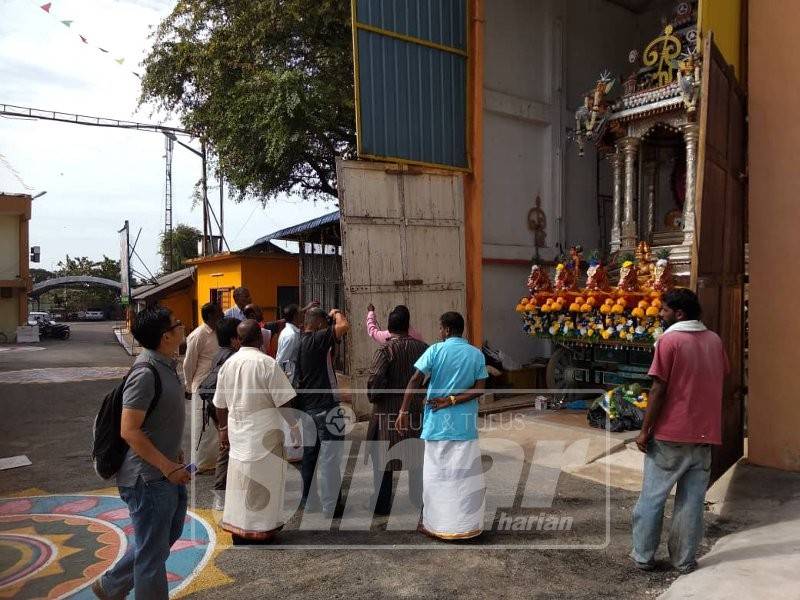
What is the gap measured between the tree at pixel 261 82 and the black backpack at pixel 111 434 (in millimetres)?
10029

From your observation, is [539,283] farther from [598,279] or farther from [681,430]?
[681,430]

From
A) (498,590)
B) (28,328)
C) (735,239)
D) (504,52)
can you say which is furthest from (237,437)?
(28,328)

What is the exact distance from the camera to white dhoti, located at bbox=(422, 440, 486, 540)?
4.36m

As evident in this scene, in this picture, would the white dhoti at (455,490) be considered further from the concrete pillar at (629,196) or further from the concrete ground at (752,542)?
the concrete pillar at (629,196)

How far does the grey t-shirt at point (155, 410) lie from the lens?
303 centimetres

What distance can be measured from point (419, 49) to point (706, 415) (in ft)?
22.0

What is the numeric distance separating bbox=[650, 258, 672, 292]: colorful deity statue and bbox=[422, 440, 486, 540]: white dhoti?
4.17 metres

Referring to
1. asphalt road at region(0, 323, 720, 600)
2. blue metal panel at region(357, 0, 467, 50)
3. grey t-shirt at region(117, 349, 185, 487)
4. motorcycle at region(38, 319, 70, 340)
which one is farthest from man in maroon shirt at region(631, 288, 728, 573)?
motorcycle at region(38, 319, 70, 340)

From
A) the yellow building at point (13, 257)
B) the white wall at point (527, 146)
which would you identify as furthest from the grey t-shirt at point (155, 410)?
the yellow building at point (13, 257)

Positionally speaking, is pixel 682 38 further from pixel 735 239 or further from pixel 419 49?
pixel 735 239

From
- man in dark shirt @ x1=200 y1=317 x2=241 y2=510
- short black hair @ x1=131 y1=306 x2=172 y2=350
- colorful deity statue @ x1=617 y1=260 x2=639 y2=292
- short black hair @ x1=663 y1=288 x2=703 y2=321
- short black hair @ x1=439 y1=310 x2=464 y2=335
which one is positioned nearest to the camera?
short black hair @ x1=131 y1=306 x2=172 y2=350

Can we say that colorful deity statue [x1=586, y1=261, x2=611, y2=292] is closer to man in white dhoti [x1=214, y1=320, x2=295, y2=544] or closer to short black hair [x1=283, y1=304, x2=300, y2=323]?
short black hair [x1=283, y1=304, x2=300, y2=323]

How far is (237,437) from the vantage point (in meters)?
4.29

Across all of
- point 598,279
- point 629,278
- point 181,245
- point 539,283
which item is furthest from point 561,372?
point 181,245
